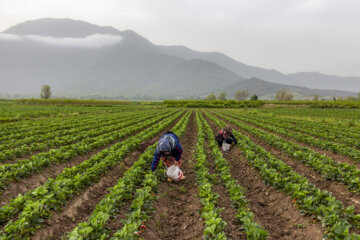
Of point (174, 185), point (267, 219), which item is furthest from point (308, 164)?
point (174, 185)

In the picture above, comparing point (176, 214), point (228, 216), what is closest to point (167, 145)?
point (176, 214)

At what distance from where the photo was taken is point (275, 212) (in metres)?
6.11

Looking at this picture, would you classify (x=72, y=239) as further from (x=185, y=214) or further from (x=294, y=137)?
(x=294, y=137)

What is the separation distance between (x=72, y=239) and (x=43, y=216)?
205cm

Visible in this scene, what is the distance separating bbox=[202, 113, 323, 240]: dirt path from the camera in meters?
4.99

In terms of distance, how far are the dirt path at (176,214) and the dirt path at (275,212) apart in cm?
196

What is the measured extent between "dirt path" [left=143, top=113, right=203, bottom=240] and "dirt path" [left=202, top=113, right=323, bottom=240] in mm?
1963

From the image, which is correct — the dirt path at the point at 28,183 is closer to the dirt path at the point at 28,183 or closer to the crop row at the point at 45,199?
the dirt path at the point at 28,183

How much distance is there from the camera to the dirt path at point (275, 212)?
4.99 metres

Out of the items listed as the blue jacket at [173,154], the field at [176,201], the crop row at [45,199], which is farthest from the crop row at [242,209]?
the crop row at [45,199]

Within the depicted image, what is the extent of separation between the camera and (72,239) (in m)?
3.83

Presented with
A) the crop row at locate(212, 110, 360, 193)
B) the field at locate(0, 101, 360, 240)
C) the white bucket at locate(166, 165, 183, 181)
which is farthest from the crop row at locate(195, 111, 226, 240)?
the crop row at locate(212, 110, 360, 193)

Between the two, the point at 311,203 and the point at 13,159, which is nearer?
the point at 311,203

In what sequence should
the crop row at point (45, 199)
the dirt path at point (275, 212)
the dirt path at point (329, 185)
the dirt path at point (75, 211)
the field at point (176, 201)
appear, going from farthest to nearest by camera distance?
the dirt path at point (329, 185)
the dirt path at point (275, 212)
the dirt path at point (75, 211)
the field at point (176, 201)
the crop row at point (45, 199)
